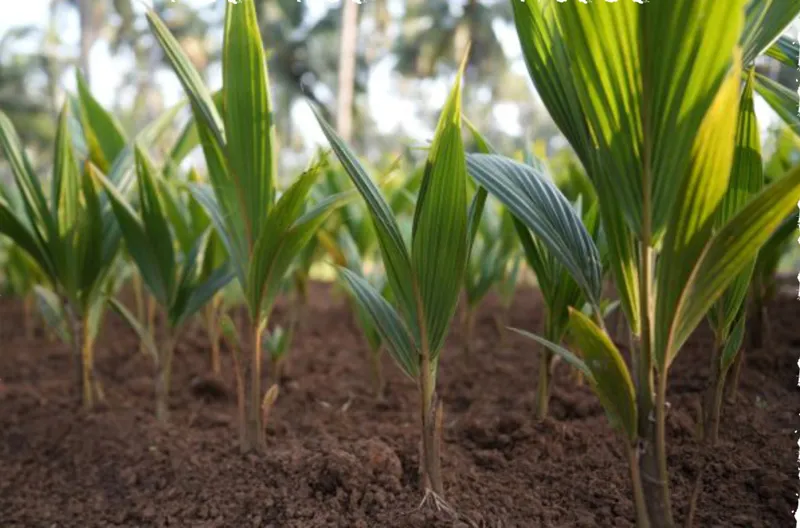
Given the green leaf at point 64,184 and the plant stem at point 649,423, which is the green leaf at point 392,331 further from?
the green leaf at point 64,184

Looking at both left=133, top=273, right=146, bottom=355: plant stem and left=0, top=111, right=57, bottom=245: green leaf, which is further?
left=133, top=273, right=146, bottom=355: plant stem

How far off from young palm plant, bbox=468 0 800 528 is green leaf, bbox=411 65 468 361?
0.26ft

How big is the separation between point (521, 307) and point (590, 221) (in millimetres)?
1922

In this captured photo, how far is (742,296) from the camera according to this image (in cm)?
110

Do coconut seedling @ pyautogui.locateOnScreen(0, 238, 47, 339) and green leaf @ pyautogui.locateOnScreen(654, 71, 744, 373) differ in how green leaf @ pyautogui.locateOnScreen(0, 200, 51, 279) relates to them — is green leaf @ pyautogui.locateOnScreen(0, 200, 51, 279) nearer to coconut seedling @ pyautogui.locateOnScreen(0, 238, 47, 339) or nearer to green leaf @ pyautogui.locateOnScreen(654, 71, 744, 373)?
coconut seedling @ pyautogui.locateOnScreen(0, 238, 47, 339)

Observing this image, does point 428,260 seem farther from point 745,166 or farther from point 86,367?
point 86,367

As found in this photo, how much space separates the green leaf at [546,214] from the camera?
930 millimetres

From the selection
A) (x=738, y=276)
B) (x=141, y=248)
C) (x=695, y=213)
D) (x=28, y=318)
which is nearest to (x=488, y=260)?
(x=738, y=276)

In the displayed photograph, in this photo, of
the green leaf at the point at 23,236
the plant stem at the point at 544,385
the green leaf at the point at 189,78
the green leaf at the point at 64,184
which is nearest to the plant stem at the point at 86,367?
the green leaf at the point at 23,236

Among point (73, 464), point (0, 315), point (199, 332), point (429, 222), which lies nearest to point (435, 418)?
point (429, 222)

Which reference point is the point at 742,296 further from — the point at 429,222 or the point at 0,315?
the point at 0,315

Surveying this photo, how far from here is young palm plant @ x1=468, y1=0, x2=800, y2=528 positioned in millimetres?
732

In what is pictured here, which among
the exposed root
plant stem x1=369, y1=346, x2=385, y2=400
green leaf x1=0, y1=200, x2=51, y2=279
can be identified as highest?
green leaf x1=0, y1=200, x2=51, y2=279

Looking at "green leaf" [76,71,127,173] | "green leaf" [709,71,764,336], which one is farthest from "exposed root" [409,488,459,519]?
"green leaf" [76,71,127,173]
